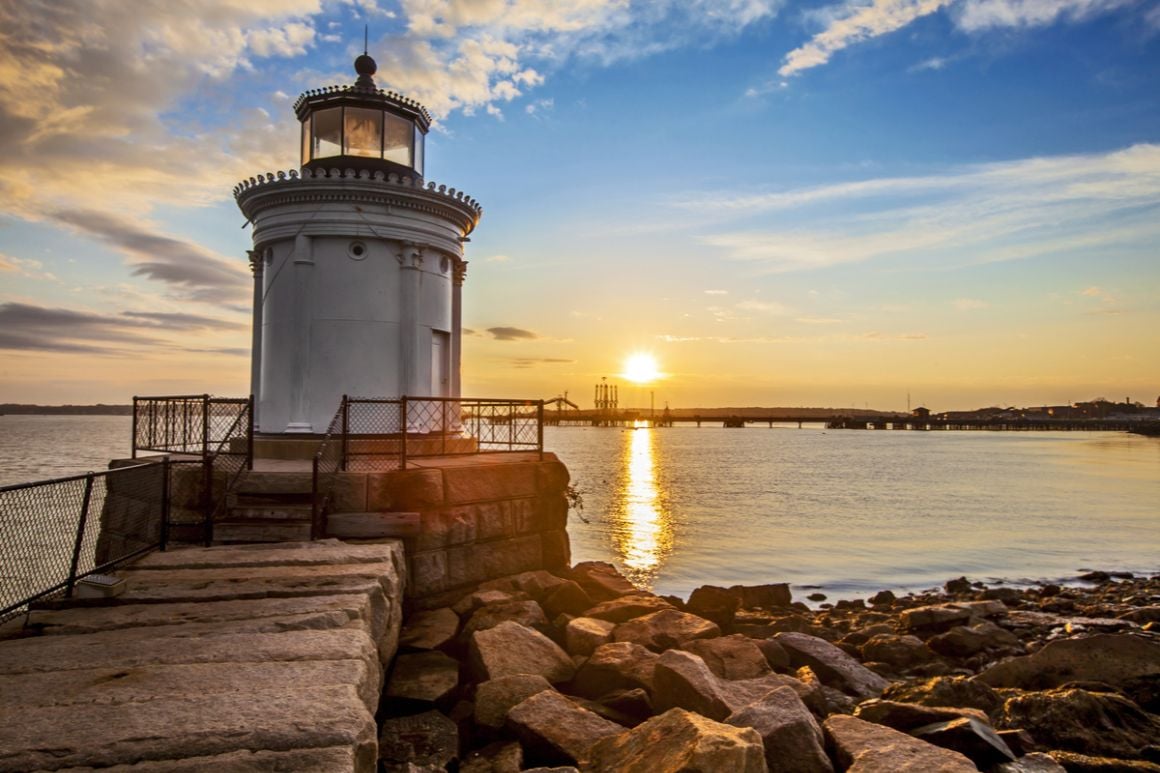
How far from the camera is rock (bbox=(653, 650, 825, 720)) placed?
600 centimetres

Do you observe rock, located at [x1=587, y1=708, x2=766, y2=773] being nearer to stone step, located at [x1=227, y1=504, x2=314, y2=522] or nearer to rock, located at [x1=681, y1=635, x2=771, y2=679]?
rock, located at [x1=681, y1=635, x2=771, y2=679]

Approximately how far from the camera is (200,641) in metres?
5.04

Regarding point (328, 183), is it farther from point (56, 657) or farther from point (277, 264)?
point (56, 657)

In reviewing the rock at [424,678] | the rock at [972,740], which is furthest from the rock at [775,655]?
the rock at [424,678]

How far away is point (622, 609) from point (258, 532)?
4.55 m

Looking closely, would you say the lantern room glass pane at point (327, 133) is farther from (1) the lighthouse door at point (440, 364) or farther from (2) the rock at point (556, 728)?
(2) the rock at point (556, 728)

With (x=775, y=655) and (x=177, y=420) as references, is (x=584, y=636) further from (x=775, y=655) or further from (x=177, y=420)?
(x=177, y=420)

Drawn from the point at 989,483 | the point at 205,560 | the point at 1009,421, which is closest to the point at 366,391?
the point at 205,560

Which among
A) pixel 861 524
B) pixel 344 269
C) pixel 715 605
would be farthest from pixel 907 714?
pixel 861 524

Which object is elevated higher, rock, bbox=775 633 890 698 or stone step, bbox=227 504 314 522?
stone step, bbox=227 504 314 522

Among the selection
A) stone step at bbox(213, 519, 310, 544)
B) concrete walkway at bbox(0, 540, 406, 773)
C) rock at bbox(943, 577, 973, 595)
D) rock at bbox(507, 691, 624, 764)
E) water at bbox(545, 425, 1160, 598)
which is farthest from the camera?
water at bbox(545, 425, 1160, 598)

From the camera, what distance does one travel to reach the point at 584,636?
310 inches

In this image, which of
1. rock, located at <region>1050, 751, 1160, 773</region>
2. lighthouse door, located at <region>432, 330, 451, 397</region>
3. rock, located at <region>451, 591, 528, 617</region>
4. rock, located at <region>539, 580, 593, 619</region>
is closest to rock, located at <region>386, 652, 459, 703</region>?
rock, located at <region>451, 591, 528, 617</region>

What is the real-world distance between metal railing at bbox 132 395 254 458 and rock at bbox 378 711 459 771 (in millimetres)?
6434
